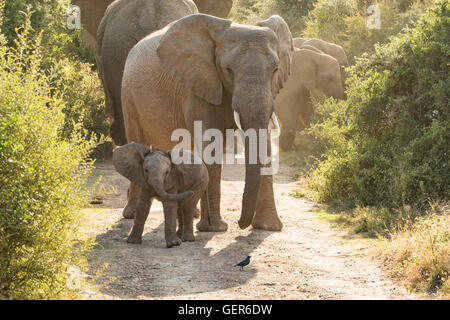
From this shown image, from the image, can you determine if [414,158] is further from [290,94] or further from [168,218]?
[290,94]

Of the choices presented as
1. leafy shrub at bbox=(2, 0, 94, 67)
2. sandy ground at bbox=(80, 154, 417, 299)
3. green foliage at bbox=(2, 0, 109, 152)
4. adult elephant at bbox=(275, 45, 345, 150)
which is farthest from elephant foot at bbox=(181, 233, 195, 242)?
adult elephant at bbox=(275, 45, 345, 150)

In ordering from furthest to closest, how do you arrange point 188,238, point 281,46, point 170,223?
point 281,46, point 188,238, point 170,223

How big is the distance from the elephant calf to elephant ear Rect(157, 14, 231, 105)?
87cm

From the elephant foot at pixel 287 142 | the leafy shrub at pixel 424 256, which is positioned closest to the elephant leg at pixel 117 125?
the elephant foot at pixel 287 142

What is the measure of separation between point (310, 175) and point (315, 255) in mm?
4487

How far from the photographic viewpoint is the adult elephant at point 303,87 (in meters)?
15.1

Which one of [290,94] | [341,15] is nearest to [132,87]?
[290,94]

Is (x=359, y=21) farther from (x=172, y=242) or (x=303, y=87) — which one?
(x=172, y=242)

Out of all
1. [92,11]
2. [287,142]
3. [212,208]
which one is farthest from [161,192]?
[287,142]

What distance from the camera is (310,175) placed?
38.6 ft

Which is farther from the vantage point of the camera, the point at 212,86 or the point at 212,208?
the point at 212,208

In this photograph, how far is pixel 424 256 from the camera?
6.12 metres

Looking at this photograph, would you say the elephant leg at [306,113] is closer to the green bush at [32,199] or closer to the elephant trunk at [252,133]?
the elephant trunk at [252,133]

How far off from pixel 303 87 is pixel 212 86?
793cm
